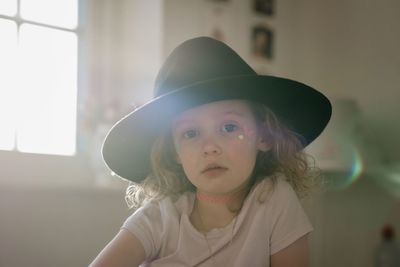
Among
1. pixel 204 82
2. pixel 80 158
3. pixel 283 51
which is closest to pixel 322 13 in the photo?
pixel 283 51

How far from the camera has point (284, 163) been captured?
939mm

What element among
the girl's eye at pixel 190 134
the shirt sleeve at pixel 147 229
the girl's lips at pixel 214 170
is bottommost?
the shirt sleeve at pixel 147 229

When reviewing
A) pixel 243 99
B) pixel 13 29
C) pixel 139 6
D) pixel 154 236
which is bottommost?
pixel 154 236

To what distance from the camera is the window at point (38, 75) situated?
1505 millimetres

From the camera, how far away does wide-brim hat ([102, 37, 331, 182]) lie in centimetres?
81

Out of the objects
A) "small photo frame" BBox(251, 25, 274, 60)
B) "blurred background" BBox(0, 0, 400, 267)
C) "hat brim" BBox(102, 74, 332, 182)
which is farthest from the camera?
"small photo frame" BBox(251, 25, 274, 60)

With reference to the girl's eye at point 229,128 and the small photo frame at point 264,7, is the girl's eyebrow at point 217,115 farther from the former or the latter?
the small photo frame at point 264,7

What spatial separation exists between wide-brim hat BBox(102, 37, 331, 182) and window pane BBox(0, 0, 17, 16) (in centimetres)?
84

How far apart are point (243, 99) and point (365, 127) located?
50.0 inches

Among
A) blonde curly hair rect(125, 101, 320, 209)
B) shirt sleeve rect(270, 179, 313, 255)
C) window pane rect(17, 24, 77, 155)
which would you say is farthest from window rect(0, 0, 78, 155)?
shirt sleeve rect(270, 179, 313, 255)

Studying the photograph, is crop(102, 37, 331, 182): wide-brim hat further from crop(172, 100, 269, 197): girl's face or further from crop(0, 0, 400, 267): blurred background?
crop(0, 0, 400, 267): blurred background

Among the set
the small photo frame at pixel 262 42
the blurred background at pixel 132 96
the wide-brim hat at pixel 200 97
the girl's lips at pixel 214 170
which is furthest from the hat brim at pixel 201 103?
the small photo frame at pixel 262 42

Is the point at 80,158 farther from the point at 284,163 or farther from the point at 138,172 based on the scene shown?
the point at 284,163

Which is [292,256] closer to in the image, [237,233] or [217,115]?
[237,233]
